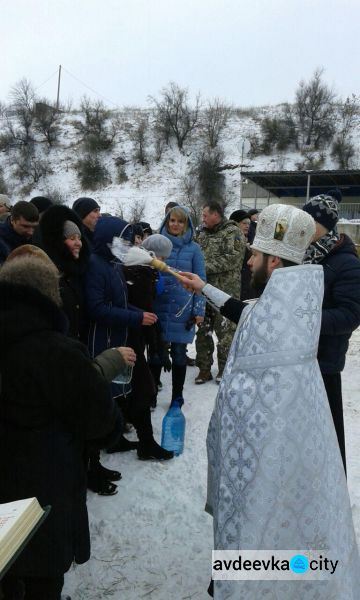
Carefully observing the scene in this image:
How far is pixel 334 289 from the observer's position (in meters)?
2.45

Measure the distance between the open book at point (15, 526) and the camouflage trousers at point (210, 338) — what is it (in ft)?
13.5

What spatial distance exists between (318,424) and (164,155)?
1584 inches

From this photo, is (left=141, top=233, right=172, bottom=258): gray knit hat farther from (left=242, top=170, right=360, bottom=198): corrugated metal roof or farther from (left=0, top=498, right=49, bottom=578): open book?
(left=242, top=170, right=360, bottom=198): corrugated metal roof

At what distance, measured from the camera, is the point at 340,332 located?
241 centimetres

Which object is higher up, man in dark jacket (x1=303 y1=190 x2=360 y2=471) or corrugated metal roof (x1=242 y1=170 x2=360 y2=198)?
corrugated metal roof (x1=242 y1=170 x2=360 y2=198)

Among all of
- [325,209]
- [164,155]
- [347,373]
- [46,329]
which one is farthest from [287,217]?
[164,155]

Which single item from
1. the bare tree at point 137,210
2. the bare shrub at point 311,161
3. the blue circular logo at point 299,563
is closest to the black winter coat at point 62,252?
the blue circular logo at point 299,563

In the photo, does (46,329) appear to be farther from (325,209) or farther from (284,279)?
(325,209)

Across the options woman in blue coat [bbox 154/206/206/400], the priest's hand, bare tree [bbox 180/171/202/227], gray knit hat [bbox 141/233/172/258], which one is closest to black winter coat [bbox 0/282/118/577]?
the priest's hand

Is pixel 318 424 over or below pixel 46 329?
below

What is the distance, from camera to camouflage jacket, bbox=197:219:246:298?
199 inches

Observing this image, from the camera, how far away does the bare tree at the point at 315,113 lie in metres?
38.8

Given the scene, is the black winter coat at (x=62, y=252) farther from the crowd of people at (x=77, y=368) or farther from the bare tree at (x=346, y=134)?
the bare tree at (x=346, y=134)

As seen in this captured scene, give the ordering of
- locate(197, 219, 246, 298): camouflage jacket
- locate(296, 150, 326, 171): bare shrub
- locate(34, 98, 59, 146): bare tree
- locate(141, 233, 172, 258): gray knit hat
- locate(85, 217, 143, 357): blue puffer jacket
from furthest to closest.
Result: locate(34, 98, 59, 146): bare tree
locate(296, 150, 326, 171): bare shrub
locate(197, 219, 246, 298): camouflage jacket
locate(141, 233, 172, 258): gray knit hat
locate(85, 217, 143, 357): blue puffer jacket
